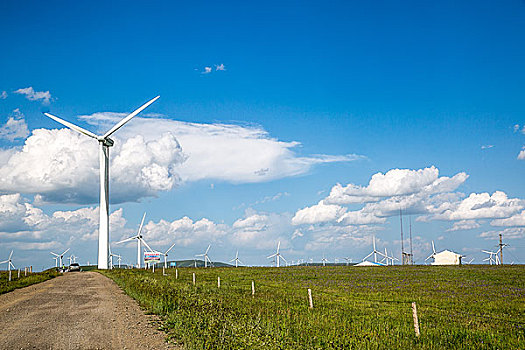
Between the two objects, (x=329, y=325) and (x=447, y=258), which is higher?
(x=329, y=325)

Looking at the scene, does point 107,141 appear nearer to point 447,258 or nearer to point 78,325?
point 78,325

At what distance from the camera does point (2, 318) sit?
25219mm

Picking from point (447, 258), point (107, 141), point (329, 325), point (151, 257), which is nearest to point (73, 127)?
point (107, 141)

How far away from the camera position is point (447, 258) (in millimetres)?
146875

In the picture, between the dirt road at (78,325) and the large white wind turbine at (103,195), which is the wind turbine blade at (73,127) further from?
the dirt road at (78,325)

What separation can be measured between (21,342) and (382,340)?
46.6ft

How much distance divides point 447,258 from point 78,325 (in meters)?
142

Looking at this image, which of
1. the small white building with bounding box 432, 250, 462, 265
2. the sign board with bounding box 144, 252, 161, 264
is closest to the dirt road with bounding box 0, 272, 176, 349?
the sign board with bounding box 144, 252, 161, 264

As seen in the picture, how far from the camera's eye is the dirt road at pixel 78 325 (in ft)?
59.2

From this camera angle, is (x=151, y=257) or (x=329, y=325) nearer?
(x=329, y=325)

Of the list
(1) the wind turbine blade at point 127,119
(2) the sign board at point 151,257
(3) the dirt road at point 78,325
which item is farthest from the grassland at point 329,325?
(2) the sign board at point 151,257

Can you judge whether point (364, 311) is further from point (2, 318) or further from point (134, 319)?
point (2, 318)

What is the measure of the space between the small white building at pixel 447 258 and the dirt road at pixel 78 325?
427 feet

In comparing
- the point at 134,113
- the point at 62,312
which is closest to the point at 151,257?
the point at 134,113
